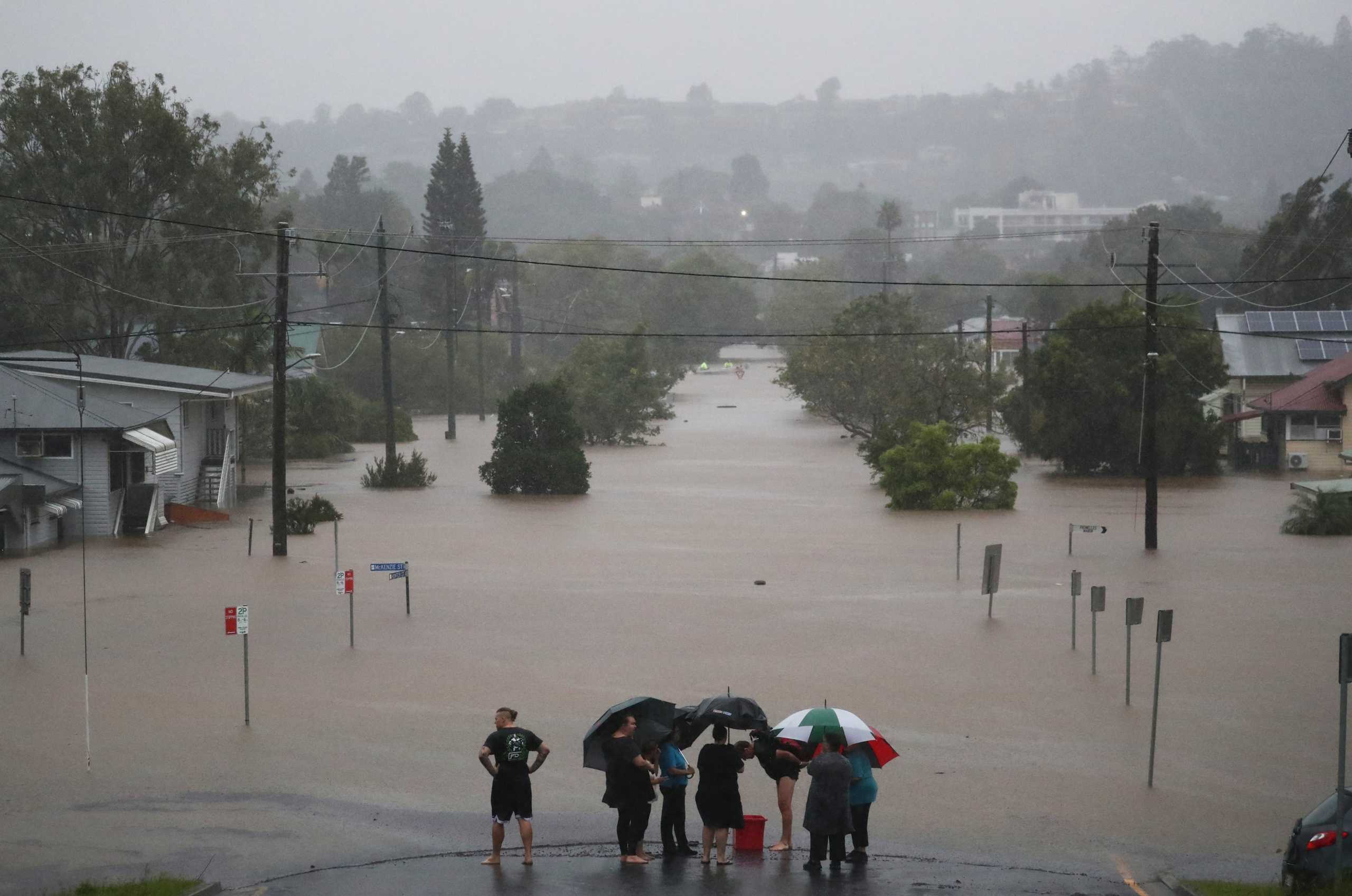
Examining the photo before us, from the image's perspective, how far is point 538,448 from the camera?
155 ft

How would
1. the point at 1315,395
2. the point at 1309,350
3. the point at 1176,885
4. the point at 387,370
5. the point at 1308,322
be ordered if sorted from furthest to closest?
the point at 1309,350, the point at 1308,322, the point at 387,370, the point at 1315,395, the point at 1176,885

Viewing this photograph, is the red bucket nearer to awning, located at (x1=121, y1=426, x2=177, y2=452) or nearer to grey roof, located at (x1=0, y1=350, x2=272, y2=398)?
awning, located at (x1=121, y1=426, x2=177, y2=452)

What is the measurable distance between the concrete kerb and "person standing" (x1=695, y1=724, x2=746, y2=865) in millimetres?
3039

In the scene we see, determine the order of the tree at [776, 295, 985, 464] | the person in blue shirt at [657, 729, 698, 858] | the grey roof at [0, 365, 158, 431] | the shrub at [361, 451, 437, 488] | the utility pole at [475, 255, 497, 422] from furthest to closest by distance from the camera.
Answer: the utility pole at [475, 255, 497, 422], the tree at [776, 295, 985, 464], the shrub at [361, 451, 437, 488], the grey roof at [0, 365, 158, 431], the person in blue shirt at [657, 729, 698, 858]

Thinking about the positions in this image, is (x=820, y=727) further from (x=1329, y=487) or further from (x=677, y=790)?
(x=1329, y=487)

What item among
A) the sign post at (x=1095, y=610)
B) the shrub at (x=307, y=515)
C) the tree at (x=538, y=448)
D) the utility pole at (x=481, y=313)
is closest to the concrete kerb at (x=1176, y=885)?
the sign post at (x=1095, y=610)

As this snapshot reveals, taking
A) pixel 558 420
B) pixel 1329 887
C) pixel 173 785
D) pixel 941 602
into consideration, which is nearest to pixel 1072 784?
pixel 1329 887

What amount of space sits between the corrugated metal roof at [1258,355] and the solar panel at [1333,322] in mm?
697

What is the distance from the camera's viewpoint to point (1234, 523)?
38469mm

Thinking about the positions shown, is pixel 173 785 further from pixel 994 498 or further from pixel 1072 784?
pixel 994 498

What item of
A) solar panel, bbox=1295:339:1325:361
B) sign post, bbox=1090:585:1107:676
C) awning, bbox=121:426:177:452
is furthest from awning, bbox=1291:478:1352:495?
awning, bbox=121:426:177:452

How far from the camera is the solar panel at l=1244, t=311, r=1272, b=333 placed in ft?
188

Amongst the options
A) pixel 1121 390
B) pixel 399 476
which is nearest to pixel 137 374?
pixel 399 476

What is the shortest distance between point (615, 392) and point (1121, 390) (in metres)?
24.5
